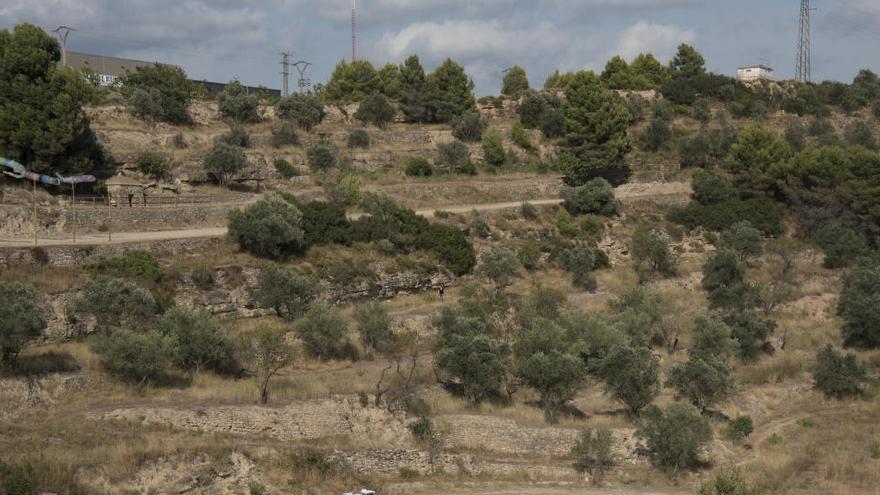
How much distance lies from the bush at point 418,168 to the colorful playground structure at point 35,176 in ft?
64.5

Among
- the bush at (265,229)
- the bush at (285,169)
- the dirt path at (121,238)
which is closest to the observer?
the dirt path at (121,238)

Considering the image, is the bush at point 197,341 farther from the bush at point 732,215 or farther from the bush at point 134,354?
the bush at point 732,215

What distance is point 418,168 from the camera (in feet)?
183

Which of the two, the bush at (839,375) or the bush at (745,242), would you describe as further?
the bush at (745,242)

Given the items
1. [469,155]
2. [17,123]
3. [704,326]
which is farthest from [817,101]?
[17,123]

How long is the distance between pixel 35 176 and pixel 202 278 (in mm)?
8268

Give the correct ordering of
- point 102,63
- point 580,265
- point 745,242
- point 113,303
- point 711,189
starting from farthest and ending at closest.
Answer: point 102,63 → point 711,189 → point 745,242 → point 580,265 → point 113,303

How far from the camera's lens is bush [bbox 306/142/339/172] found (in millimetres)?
52812

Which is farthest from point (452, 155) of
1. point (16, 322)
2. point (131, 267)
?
point (16, 322)

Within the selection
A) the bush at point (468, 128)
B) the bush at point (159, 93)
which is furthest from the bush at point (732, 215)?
the bush at point (159, 93)

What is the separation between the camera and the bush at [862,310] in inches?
1483

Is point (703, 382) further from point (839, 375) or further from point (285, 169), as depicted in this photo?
point (285, 169)

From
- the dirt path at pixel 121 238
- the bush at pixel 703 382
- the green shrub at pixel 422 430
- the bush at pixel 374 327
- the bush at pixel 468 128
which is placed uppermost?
the bush at pixel 468 128

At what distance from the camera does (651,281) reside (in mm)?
45656
